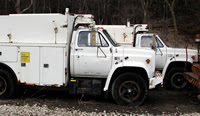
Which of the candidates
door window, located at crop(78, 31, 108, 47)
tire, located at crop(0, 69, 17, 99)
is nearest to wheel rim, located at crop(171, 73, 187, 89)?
door window, located at crop(78, 31, 108, 47)

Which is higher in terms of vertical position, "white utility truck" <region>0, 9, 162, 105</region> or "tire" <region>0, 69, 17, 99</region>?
"white utility truck" <region>0, 9, 162, 105</region>

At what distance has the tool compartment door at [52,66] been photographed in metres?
6.49

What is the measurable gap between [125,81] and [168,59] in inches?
125

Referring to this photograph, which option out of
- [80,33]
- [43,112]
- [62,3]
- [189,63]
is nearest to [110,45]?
[80,33]

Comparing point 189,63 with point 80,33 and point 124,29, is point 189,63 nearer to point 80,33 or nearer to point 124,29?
point 124,29

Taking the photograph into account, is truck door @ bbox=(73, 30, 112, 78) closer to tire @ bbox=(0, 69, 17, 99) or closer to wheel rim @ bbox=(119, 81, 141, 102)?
wheel rim @ bbox=(119, 81, 141, 102)

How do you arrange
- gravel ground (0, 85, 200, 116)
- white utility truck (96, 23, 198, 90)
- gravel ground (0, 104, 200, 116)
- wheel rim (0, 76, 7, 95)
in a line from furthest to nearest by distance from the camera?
white utility truck (96, 23, 198, 90)
wheel rim (0, 76, 7, 95)
gravel ground (0, 85, 200, 116)
gravel ground (0, 104, 200, 116)

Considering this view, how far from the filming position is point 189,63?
8.75 m

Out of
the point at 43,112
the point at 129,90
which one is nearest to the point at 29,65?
the point at 43,112

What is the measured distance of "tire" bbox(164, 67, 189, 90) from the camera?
8.77 metres

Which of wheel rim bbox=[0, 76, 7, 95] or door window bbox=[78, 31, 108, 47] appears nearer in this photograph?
door window bbox=[78, 31, 108, 47]

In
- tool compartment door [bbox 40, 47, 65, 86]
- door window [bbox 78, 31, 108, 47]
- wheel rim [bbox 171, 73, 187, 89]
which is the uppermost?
door window [bbox 78, 31, 108, 47]

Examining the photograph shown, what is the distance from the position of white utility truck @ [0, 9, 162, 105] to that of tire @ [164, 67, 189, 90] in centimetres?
237

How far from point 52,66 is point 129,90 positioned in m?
2.44
